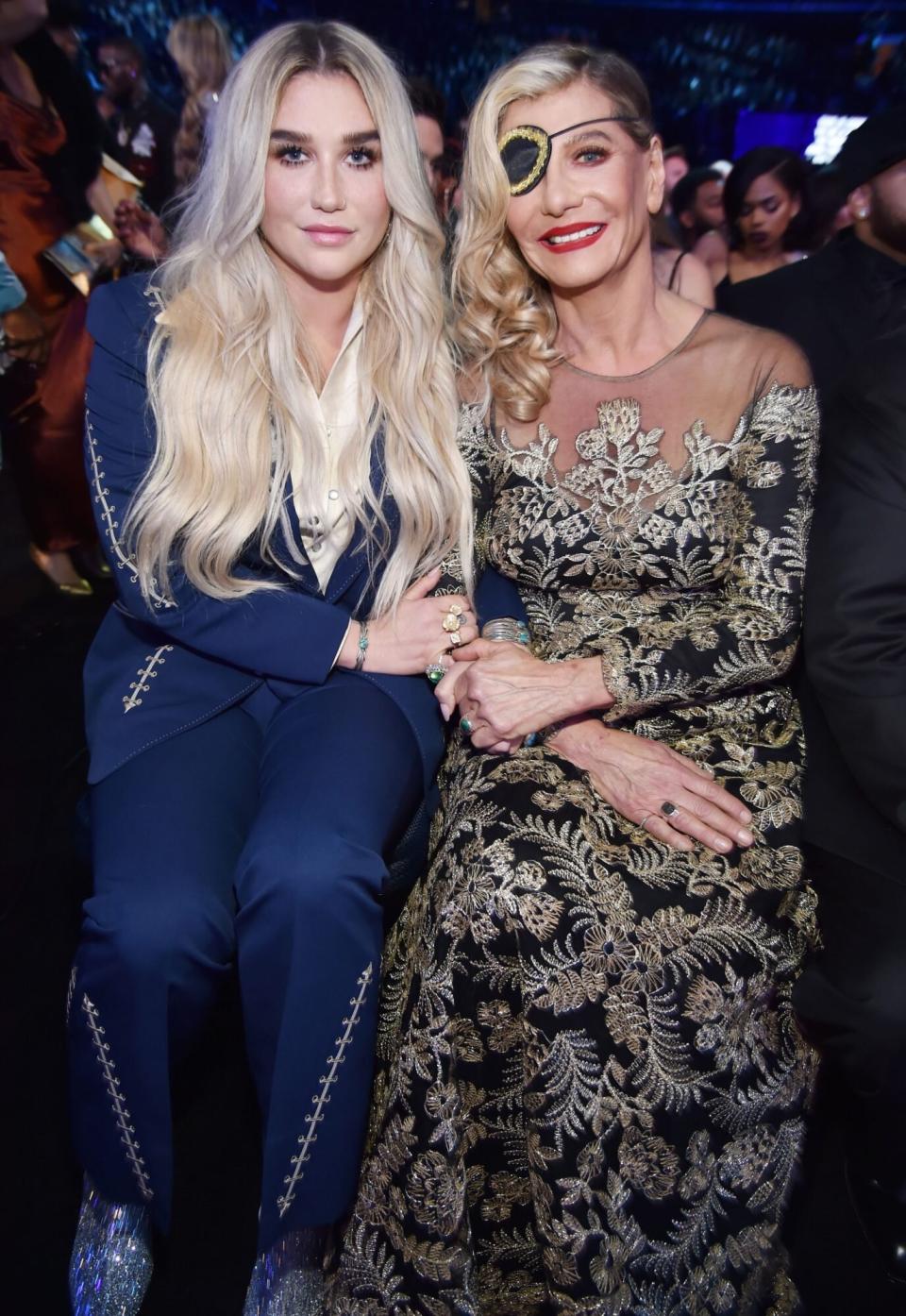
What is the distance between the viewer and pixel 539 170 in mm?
1828

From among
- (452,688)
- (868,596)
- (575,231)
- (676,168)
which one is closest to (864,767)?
(868,596)

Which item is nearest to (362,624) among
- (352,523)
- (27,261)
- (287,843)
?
(352,523)

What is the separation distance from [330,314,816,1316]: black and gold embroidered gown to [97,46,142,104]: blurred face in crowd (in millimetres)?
2993

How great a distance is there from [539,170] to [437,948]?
1285mm

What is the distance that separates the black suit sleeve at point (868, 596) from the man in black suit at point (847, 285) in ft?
2.93

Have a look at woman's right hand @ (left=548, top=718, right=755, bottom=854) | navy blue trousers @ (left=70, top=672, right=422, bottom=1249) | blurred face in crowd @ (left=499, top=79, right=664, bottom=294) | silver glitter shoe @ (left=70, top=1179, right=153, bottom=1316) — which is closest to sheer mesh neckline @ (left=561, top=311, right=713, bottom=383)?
blurred face in crowd @ (left=499, top=79, right=664, bottom=294)

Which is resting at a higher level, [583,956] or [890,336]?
[890,336]

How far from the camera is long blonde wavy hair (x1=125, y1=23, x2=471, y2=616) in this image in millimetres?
1811

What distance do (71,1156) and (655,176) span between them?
204 centimetres

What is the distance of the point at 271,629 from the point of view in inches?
71.9

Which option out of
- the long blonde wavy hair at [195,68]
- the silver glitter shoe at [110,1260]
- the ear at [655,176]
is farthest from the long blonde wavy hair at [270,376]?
the long blonde wavy hair at [195,68]

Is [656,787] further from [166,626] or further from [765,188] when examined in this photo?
[765,188]

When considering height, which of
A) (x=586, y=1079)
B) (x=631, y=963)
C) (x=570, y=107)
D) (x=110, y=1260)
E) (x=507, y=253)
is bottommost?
(x=110, y=1260)

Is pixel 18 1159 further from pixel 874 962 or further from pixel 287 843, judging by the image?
pixel 874 962
